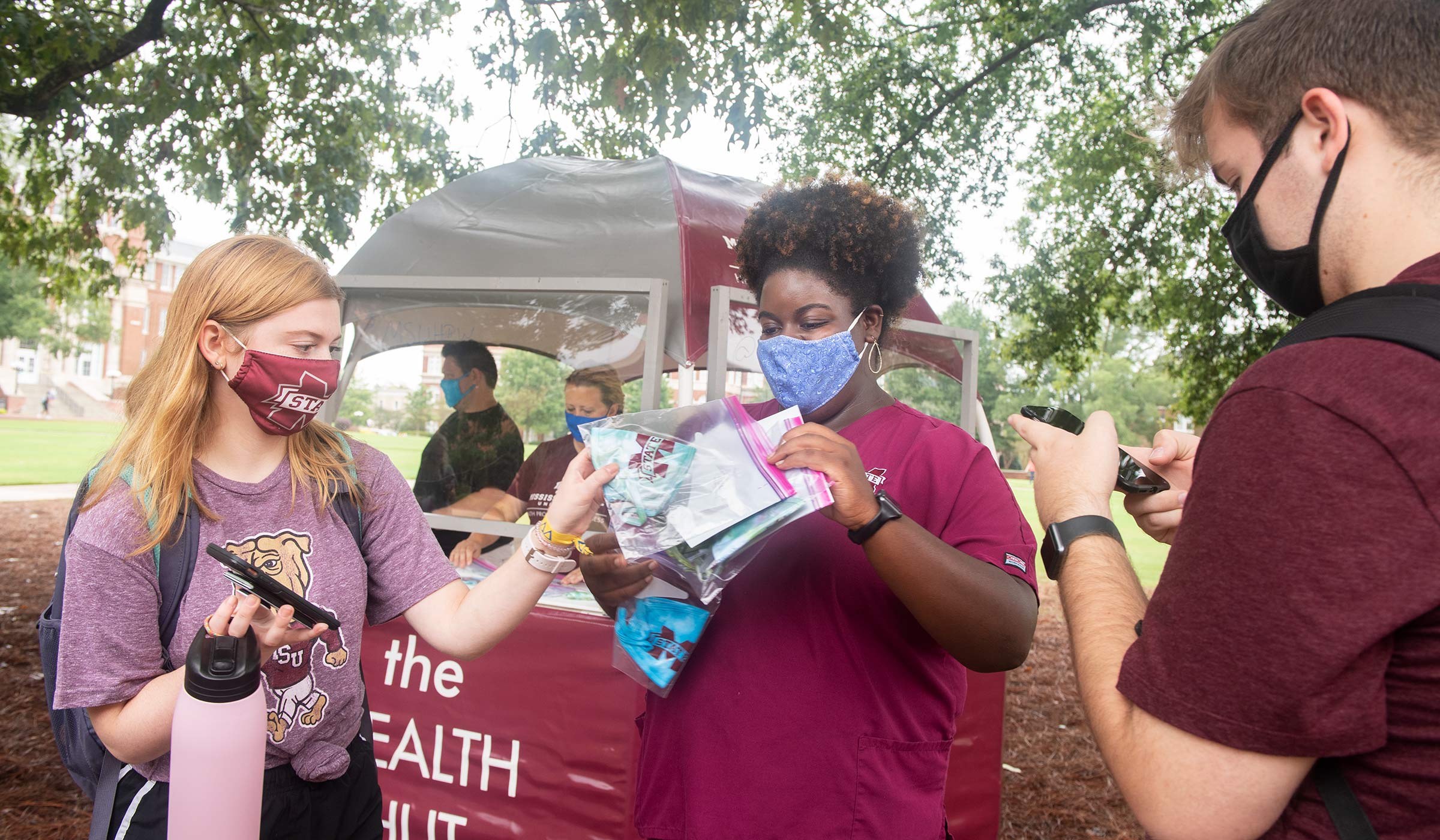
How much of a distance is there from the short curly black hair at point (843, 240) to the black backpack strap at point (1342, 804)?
1.43 m

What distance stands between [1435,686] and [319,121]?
836cm

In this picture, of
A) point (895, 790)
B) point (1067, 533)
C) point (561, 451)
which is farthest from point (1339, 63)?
point (561, 451)

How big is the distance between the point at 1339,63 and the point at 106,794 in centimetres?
236

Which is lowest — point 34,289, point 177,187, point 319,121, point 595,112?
point 34,289

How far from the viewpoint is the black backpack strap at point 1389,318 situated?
913 mm

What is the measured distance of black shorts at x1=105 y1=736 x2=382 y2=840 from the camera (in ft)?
5.74

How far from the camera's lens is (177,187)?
8.04 m

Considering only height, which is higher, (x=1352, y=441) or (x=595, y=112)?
(x=595, y=112)

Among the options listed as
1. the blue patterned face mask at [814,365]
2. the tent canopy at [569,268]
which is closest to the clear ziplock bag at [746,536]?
the blue patterned face mask at [814,365]

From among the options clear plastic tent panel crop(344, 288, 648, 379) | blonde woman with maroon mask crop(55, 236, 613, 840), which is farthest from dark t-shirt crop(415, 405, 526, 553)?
blonde woman with maroon mask crop(55, 236, 613, 840)

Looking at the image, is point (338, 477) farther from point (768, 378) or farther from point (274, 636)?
point (768, 378)

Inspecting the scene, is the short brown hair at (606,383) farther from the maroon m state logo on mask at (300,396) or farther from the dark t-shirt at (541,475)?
the maroon m state logo on mask at (300,396)

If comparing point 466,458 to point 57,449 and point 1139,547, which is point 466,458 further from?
point 57,449

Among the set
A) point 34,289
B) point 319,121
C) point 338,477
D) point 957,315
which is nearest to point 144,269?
point 319,121
